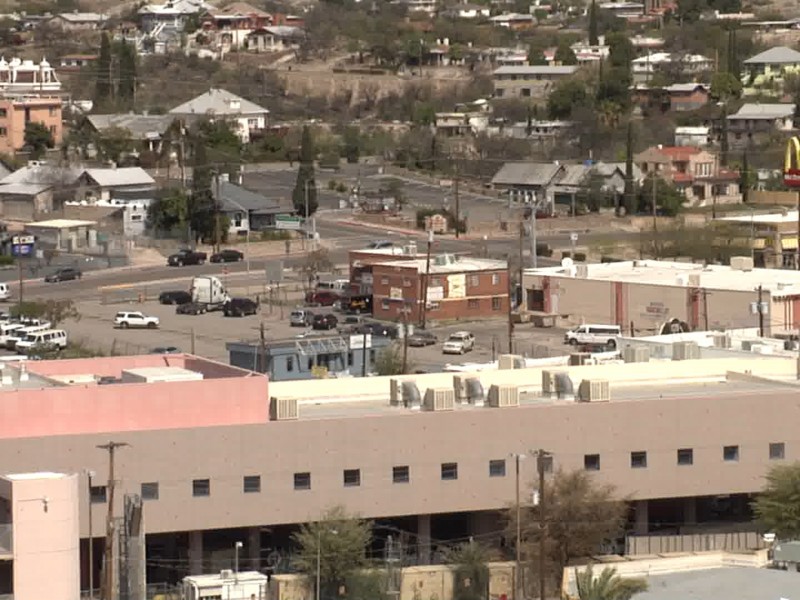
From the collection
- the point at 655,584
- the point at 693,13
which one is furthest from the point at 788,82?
the point at 655,584

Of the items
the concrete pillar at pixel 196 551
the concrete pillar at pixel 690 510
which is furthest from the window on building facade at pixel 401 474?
the concrete pillar at pixel 690 510

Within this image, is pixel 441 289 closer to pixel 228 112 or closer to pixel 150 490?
pixel 150 490

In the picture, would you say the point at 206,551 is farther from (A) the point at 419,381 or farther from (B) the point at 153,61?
(B) the point at 153,61

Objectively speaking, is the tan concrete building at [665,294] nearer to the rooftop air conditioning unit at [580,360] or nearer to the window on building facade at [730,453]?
the rooftop air conditioning unit at [580,360]

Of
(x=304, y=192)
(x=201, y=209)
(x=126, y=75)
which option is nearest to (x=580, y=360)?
(x=201, y=209)

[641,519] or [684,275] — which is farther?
[684,275]

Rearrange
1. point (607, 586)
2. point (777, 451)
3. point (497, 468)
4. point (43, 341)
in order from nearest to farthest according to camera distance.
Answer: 1. point (607, 586)
2. point (497, 468)
3. point (777, 451)
4. point (43, 341)
